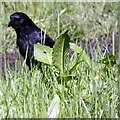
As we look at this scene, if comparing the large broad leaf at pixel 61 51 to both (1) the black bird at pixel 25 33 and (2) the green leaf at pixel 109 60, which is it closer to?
(2) the green leaf at pixel 109 60

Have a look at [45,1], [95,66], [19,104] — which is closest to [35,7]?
[45,1]

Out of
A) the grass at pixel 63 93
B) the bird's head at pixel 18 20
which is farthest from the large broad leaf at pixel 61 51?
the bird's head at pixel 18 20

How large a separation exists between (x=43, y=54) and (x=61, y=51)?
18 centimetres

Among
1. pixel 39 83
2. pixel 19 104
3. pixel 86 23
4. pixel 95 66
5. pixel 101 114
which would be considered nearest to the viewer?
pixel 101 114

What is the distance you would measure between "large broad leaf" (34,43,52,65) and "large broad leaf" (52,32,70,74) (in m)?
0.07

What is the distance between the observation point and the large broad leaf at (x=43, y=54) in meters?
2.57

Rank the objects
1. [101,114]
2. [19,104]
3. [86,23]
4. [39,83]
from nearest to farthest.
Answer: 1. [101,114]
2. [19,104]
3. [39,83]
4. [86,23]

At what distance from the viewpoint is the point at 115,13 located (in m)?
5.21

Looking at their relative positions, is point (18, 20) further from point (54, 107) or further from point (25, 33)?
point (54, 107)

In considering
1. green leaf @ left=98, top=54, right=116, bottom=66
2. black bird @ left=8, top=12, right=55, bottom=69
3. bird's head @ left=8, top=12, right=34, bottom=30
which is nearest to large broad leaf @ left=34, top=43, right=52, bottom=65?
green leaf @ left=98, top=54, right=116, bottom=66

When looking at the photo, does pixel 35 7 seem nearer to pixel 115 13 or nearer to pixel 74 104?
pixel 115 13

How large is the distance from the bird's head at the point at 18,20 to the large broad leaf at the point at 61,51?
5.77ft

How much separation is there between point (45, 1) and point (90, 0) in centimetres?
50

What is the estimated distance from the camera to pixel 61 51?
2443mm
